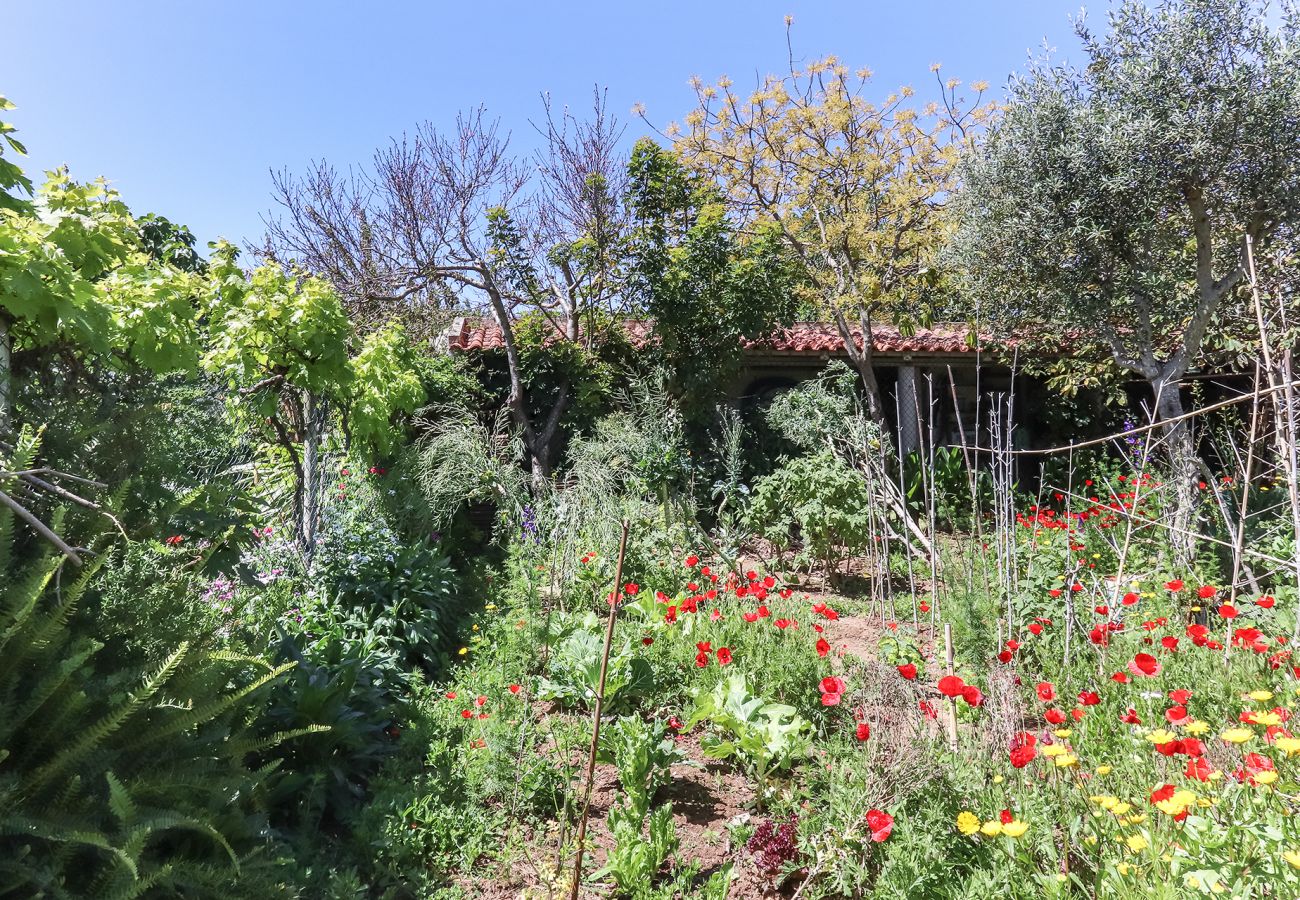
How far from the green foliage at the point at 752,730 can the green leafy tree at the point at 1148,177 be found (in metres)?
3.37

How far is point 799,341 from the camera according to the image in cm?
961

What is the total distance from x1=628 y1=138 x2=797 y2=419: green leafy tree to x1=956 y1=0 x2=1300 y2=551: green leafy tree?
2.55 meters

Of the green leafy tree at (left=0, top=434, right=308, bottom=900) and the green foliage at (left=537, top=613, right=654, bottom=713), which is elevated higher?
the green leafy tree at (left=0, top=434, right=308, bottom=900)

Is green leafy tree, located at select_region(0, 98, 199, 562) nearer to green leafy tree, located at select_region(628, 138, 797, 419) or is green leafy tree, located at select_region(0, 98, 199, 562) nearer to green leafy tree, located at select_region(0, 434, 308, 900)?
green leafy tree, located at select_region(0, 434, 308, 900)

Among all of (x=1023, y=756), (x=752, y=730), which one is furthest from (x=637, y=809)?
(x=1023, y=756)

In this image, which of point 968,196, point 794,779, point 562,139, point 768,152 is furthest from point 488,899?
point 562,139

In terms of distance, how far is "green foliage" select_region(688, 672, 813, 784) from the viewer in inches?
114

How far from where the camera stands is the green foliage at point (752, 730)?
114 inches

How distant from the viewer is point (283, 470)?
19.9 ft

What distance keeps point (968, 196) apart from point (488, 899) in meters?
6.88

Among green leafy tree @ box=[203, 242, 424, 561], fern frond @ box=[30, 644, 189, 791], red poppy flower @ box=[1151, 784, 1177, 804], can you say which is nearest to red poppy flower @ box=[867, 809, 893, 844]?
red poppy flower @ box=[1151, 784, 1177, 804]

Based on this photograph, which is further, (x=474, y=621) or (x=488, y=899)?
(x=474, y=621)

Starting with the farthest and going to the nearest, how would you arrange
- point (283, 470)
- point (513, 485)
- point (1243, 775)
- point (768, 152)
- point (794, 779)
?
1. point (768, 152)
2. point (513, 485)
3. point (283, 470)
4. point (794, 779)
5. point (1243, 775)

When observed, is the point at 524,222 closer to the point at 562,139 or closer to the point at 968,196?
the point at 562,139
